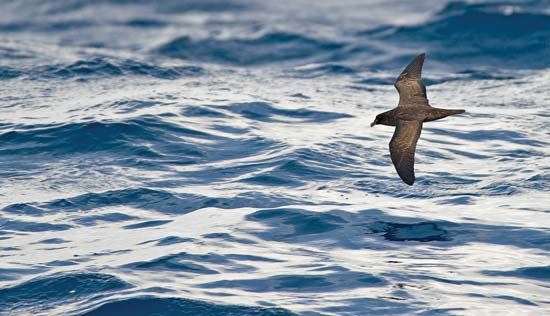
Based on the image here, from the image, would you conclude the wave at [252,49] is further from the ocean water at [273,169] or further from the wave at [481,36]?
the wave at [481,36]

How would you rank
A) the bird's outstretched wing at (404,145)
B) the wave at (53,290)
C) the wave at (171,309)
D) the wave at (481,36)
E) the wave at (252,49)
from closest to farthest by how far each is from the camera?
the wave at (171,309) → the wave at (53,290) → the bird's outstretched wing at (404,145) → the wave at (481,36) → the wave at (252,49)

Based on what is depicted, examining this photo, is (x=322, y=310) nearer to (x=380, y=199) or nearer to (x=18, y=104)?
(x=380, y=199)

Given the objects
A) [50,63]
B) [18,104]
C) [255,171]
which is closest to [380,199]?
[255,171]

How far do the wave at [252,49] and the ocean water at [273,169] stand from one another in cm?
7

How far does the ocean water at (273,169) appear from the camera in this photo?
9.38 m

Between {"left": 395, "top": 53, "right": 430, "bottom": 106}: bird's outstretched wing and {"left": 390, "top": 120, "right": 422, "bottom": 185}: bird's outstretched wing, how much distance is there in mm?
437

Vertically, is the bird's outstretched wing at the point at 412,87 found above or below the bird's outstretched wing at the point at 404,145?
above

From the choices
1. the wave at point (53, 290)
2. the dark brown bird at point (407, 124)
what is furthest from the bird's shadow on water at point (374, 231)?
the wave at point (53, 290)

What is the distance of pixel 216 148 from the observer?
14.6m

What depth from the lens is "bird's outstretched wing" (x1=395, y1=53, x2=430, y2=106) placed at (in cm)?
1145

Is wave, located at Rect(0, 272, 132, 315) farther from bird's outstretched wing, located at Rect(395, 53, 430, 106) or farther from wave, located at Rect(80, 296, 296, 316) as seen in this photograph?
bird's outstretched wing, located at Rect(395, 53, 430, 106)

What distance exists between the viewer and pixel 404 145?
10875 millimetres

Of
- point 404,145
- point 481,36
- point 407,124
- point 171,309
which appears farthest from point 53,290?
point 481,36

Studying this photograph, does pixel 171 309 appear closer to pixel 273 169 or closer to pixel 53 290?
pixel 53 290
